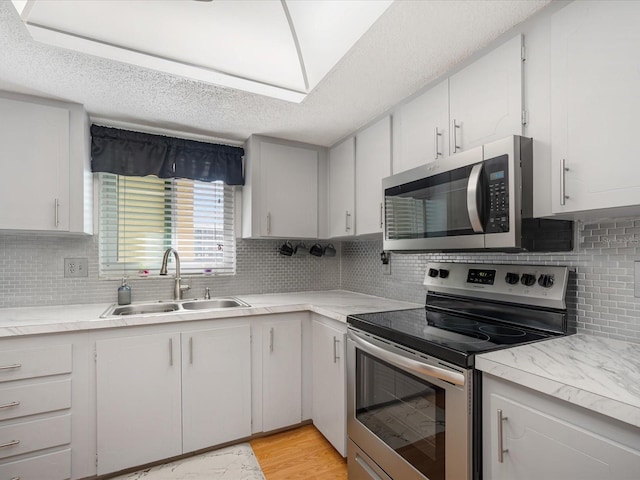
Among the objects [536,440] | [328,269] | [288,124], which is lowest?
[536,440]

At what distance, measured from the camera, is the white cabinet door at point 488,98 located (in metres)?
1.34

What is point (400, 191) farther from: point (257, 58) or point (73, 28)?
point (73, 28)

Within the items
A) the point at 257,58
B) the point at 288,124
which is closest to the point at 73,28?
the point at 257,58

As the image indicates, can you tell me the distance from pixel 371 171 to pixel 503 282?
1072mm

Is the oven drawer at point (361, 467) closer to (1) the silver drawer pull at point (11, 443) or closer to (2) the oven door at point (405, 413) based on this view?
(2) the oven door at point (405, 413)

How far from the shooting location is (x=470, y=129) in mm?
1521

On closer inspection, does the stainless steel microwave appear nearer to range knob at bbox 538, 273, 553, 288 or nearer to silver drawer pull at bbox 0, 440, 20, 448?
range knob at bbox 538, 273, 553, 288

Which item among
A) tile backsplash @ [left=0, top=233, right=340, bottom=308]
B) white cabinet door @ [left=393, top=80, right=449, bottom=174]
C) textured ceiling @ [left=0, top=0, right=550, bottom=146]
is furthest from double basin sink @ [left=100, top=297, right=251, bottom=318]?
white cabinet door @ [left=393, top=80, right=449, bottom=174]

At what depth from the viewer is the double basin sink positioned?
7.27 feet

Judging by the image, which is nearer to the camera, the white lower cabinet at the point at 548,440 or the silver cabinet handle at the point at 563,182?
the white lower cabinet at the point at 548,440

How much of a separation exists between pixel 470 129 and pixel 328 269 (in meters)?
1.90

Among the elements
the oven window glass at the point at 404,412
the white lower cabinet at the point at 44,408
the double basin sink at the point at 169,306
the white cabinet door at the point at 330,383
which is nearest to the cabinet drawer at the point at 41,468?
the white lower cabinet at the point at 44,408

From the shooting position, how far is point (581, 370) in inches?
38.0

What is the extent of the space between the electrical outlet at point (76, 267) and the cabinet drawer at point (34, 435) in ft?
3.06
